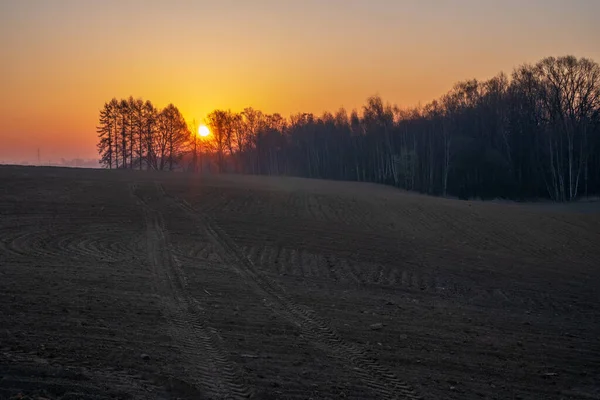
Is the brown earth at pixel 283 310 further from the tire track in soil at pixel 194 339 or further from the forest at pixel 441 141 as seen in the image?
the forest at pixel 441 141

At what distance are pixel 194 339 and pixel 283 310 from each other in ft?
9.21

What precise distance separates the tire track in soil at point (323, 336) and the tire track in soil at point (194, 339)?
1.75m

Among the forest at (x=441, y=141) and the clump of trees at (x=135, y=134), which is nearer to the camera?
the forest at (x=441, y=141)

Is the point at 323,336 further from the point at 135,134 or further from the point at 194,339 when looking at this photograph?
the point at 135,134

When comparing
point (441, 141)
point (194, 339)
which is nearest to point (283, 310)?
point (194, 339)

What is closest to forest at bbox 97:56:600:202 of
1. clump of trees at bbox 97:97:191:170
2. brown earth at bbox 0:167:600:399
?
clump of trees at bbox 97:97:191:170

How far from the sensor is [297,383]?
24.6ft

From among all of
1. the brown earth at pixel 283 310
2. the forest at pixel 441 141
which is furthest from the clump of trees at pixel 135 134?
the brown earth at pixel 283 310

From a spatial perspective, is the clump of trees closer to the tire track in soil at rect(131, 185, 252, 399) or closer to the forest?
the forest

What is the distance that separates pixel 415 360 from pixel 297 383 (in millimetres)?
2300

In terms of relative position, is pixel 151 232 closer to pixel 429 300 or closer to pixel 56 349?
pixel 429 300

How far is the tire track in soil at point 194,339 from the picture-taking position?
23.7 feet

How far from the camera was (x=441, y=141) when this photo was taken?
7006 cm

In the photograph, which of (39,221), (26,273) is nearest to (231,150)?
(39,221)
